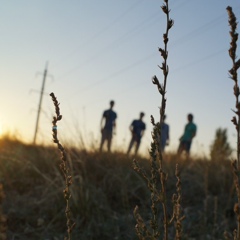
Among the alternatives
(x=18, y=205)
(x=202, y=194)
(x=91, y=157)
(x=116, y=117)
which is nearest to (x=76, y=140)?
(x=91, y=157)

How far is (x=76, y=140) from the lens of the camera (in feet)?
18.3

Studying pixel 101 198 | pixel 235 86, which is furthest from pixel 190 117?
pixel 235 86

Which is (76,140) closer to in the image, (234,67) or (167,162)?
(167,162)

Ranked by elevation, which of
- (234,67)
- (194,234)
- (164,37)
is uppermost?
(164,37)

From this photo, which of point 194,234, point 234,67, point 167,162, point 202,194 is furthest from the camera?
point 167,162

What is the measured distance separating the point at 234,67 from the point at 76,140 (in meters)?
4.72

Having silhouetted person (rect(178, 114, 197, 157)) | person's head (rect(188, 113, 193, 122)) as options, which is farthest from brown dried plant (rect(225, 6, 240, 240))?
person's head (rect(188, 113, 193, 122))

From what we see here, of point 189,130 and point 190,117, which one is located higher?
point 190,117

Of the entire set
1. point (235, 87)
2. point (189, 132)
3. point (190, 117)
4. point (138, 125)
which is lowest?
point (235, 87)

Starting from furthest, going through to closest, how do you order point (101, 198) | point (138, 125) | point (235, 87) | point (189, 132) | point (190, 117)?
1. point (138, 125)
2. point (190, 117)
3. point (189, 132)
4. point (101, 198)
5. point (235, 87)

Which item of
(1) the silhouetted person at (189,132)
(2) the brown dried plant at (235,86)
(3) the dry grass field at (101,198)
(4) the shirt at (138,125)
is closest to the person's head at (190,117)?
(1) the silhouetted person at (189,132)

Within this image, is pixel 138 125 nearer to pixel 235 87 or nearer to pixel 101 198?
pixel 101 198

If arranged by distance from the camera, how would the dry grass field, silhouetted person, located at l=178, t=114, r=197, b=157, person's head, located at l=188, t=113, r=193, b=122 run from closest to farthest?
the dry grass field → silhouetted person, located at l=178, t=114, r=197, b=157 → person's head, located at l=188, t=113, r=193, b=122

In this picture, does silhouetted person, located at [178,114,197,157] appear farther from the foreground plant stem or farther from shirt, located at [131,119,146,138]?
the foreground plant stem
